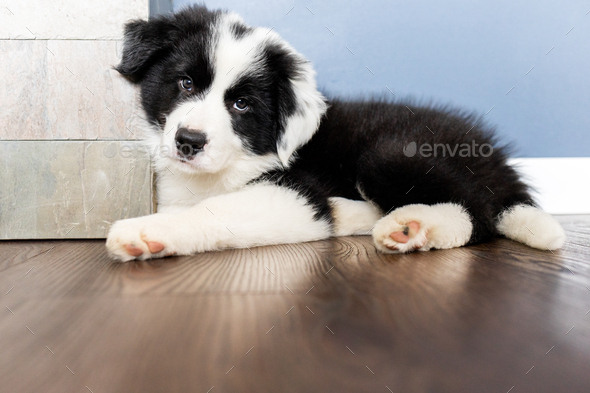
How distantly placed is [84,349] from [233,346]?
0.26 m

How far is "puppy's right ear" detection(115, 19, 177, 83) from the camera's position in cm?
164

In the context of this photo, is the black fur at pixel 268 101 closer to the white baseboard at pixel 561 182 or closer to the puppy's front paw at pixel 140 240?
the puppy's front paw at pixel 140 240

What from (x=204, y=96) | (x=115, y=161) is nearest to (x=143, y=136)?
(x=115, y=161)

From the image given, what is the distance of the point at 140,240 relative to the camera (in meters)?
1.30

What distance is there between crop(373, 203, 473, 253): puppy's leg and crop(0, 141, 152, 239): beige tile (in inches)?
42.2

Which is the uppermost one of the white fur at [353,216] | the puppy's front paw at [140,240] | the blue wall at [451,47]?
the blue wall at [451,47]

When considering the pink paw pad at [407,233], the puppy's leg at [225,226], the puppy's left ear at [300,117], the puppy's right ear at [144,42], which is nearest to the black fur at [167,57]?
the puppy's right ear at [144,42]

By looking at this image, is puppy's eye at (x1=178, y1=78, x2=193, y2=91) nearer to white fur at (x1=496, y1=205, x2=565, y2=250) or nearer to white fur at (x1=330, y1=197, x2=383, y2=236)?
white fur at (x1=330, y1=197, x2=383, y2=236)

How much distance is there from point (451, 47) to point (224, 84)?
1.84 m

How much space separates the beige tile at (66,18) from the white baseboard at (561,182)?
2.66 meters

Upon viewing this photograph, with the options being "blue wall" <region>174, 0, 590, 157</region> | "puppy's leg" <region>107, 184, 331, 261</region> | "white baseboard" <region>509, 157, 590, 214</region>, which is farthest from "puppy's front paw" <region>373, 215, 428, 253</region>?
"white baseboard" <region>509, 157, 590, 214</region>

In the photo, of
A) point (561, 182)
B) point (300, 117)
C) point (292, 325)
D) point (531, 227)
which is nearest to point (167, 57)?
Result: point (300, 117)

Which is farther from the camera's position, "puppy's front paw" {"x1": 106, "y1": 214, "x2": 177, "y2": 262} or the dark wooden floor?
"puppy's front paw" {"x1": 106, "y1": 214, "x2": 177, "y2": 262}

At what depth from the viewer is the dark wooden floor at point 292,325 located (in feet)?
2.09
